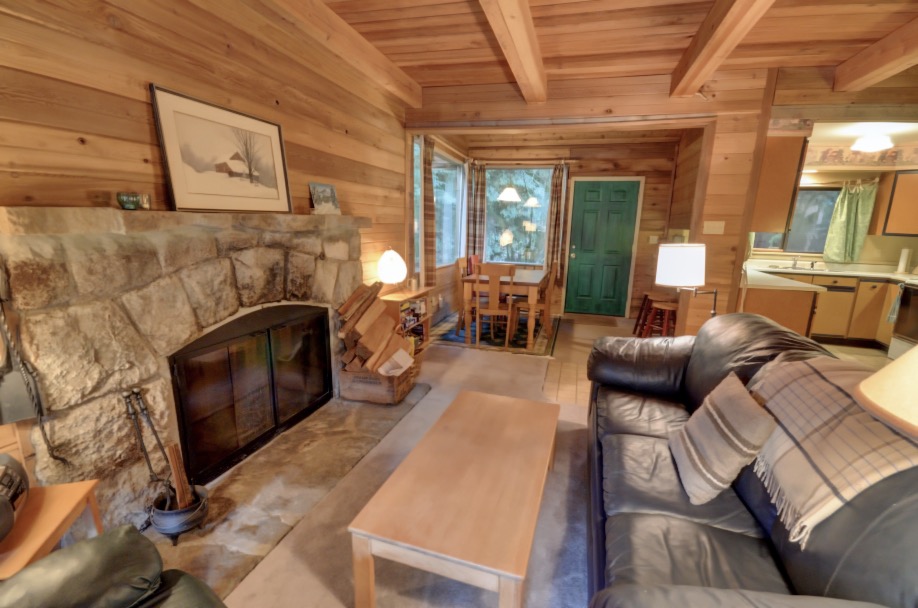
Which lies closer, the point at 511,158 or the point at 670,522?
the point at 670,522

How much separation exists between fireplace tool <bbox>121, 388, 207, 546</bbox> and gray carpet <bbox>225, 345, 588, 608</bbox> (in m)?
0.35

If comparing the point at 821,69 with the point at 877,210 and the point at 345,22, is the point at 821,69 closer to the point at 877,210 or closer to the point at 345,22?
the point at 877,210

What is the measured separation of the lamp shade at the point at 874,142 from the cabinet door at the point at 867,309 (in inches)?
53.8

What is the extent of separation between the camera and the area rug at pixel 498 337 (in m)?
4.36

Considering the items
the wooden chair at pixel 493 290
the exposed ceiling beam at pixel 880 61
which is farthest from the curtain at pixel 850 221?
Result: the wooden chair at pixel 493 290

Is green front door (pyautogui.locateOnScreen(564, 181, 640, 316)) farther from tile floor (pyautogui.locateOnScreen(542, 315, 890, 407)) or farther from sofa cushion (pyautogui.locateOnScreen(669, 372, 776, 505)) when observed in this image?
sofa cushion (pyautogui.locateOnScreen(669, 372, 776, 505))

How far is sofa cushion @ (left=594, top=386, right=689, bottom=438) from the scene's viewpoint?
6.17ft

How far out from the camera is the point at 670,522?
126 centimetres

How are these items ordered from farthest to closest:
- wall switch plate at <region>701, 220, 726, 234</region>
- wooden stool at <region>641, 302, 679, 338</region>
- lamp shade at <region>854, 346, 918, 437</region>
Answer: wooden stool at <region>641, 302, 679, 338</region>, wall switch plate at <region>701, 220, 726, 234</region>, lamp shade at <region>854, 346, 918, 437</region>

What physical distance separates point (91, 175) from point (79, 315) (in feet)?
1.72

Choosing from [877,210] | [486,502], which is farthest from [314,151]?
[877,210]

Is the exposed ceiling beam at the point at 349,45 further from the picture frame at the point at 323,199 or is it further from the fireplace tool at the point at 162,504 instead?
the fireplace tool at the point at 162,504

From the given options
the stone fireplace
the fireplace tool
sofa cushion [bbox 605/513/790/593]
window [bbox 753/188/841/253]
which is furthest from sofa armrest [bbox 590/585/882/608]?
window [bbox 753/188/841/253]

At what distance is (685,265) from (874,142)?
11.0 ft
